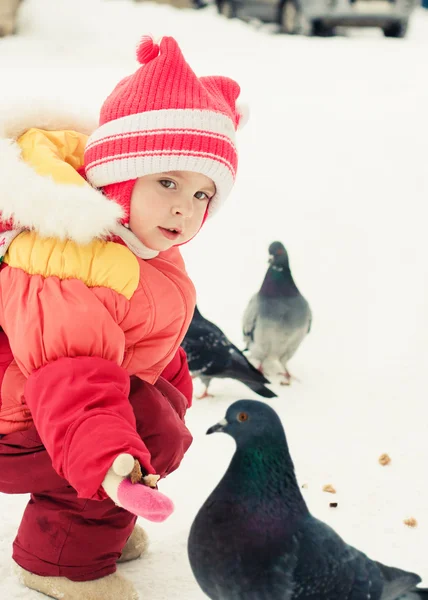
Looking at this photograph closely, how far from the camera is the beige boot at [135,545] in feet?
6.40

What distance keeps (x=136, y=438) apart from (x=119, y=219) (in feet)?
1.62

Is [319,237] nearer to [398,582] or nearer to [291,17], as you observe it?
[398,582]

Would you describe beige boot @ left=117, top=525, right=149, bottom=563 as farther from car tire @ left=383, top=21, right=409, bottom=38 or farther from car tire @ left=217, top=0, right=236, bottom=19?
car tire @ left=217, top=0, right=236, bottom=19

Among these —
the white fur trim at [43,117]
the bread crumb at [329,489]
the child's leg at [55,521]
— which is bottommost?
the bread crumb at [329,489]

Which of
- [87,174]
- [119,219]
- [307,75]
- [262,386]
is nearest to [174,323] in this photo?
[119,219]

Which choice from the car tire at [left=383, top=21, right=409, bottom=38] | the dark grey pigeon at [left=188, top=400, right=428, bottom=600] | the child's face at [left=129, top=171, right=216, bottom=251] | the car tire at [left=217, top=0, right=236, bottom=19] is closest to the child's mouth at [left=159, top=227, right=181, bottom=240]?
the child's face at [left=129, top=171, right=216, bottom=251]

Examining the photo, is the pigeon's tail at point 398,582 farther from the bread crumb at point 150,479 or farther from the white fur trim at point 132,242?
the white fur trim at point 132,242

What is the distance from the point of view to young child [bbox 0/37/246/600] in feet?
4.81

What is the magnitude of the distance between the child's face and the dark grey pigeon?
16.0 inches

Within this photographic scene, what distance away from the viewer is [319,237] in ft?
16.1

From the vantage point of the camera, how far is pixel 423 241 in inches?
193

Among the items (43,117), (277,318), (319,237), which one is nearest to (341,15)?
(319,237)

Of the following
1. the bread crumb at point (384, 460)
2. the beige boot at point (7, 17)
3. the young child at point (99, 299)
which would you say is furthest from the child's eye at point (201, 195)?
the beige boot at point (7, 17)

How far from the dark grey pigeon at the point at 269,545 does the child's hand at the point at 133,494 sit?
11.5 inches
